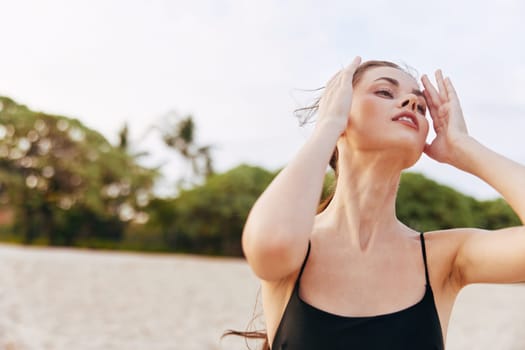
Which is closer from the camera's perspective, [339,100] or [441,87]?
[339,100]

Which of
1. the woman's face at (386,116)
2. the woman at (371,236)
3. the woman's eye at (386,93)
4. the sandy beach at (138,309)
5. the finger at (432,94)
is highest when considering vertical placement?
the finger at (432,94)

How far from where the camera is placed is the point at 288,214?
94 centimetres

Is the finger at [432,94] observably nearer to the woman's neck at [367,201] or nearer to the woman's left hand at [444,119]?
the woman's left hand at [444,119]

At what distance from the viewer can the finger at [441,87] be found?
1.28m

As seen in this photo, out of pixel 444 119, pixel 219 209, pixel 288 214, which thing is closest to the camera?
pixel 288 214

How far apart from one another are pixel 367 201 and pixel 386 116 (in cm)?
19

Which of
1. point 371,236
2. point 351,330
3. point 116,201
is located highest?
point 371,236

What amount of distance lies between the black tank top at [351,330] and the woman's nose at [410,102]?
41cm

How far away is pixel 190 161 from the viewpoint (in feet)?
118

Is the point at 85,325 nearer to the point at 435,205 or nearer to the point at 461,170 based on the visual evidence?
the point at 461,170

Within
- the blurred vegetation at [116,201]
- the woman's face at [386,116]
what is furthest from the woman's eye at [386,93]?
the blurred vegetation at [116,201]

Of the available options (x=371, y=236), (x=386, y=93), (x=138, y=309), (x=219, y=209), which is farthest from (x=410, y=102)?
(x=219, y=209)

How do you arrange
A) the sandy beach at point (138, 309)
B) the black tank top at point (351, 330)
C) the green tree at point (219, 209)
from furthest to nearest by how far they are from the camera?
the green tree at point (219, 209) < the sandy beach at point (138, 309) < the black tank top at point (351, 330)

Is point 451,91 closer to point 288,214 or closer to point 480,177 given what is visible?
point 480,177
